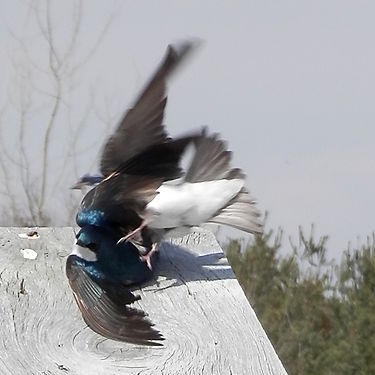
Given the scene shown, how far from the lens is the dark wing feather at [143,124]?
2.71 m

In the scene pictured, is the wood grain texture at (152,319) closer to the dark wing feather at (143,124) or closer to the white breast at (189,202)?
the white breast at (189,202)

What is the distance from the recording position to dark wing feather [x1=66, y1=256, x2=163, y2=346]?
8.70 feet

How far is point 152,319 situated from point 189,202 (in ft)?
0.99

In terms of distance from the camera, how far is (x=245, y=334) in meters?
2.73

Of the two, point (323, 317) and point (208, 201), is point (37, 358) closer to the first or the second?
point (208, 201)

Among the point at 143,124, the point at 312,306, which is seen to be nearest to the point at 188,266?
the point at 143,124

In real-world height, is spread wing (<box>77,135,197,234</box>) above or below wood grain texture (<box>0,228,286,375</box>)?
above

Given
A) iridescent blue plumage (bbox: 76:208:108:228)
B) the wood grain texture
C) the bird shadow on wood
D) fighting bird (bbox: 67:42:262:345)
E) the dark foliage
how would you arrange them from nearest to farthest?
the wood grain texture < fighting bird (bbox: 67:42:262:345) < iridescent blue plumage (bbox: 76:208:108:228) < the bird shadow on wood < the dark foliage

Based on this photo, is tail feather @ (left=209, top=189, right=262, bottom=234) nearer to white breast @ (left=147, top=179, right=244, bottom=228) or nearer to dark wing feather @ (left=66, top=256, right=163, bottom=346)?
white breast @ (left=147, top=179, right=244, bottom=228)

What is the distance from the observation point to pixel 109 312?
271cm

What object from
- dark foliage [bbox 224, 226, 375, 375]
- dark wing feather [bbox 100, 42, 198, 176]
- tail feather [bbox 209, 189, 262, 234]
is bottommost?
dark foliage [bbox 224, 226, 375, 375]

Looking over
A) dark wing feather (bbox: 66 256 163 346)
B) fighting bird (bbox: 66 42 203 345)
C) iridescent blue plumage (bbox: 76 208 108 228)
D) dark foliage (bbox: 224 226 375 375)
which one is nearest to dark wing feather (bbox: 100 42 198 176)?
fighting bird (bbox: 66 42 203 345)

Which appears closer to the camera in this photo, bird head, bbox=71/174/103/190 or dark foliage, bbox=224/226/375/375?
bird head, bbox=71/174/103/190

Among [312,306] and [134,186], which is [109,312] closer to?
[134,186]
